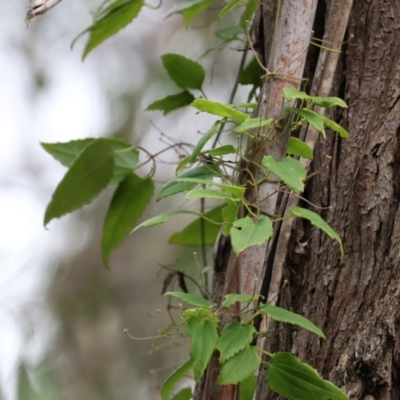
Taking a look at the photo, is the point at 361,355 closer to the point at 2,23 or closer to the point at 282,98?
the point at 282,98

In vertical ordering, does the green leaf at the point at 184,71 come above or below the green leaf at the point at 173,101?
above

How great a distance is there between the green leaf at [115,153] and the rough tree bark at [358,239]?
0.31 meters

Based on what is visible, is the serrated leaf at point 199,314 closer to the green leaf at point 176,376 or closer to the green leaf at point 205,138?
the green leaf at point 176,376

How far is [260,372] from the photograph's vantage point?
0.75m

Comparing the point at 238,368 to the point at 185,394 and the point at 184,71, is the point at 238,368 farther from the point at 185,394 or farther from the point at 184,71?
the point at 184,71

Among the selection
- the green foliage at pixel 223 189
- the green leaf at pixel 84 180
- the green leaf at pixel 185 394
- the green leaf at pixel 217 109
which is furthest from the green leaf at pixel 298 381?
the green leaf at pixel 84 180

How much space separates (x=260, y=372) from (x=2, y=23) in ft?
9.04

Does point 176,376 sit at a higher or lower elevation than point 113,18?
lower

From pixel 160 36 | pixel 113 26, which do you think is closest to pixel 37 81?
pixel 160 36

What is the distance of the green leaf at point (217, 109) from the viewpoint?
618mm

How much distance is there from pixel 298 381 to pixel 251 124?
0.24m

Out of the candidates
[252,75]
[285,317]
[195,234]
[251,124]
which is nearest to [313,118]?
[251,124]

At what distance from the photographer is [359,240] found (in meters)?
0.72

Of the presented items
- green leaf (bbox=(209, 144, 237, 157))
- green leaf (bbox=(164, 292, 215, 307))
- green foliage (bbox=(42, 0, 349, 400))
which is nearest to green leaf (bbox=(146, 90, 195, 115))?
green foliage (bbox=(42, 0, 349, 400))
